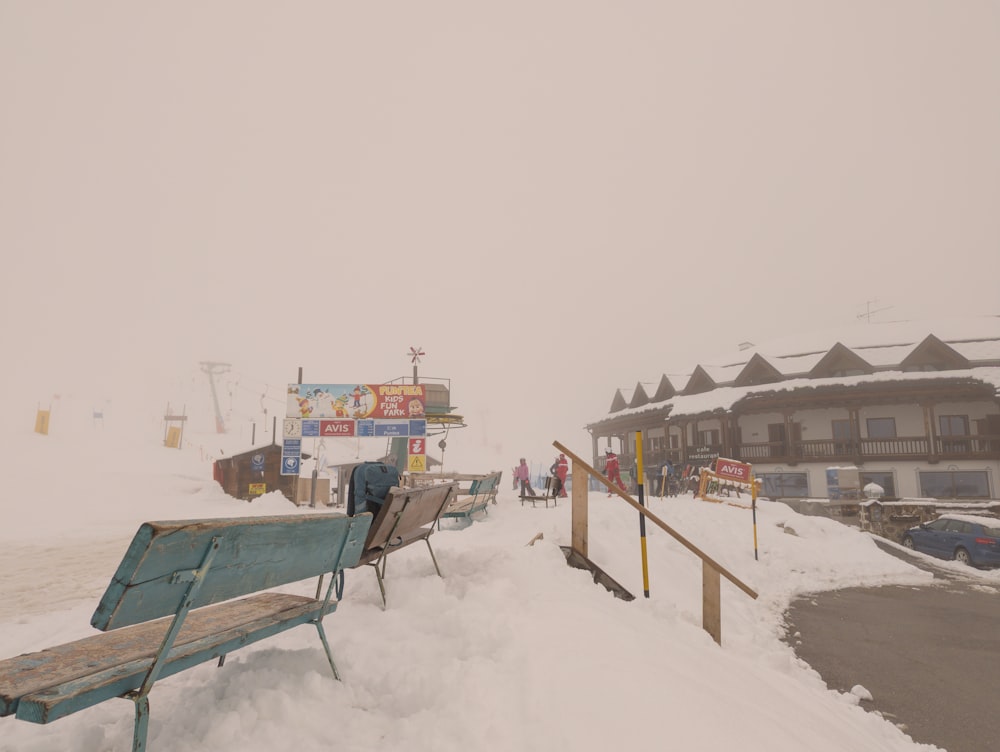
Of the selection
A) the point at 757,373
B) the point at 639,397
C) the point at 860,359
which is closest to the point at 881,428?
the point at 860,359

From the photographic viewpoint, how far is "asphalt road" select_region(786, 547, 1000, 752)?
16.0ft

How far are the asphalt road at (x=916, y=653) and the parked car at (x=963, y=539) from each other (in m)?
4.37

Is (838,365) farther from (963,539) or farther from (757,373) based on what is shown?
(963,539)

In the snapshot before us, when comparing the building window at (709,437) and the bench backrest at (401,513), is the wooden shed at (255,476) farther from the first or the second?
the bench backrest at (401,513)

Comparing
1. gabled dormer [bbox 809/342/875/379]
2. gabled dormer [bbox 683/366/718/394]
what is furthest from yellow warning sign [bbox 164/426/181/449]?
gabled dormer [bbox 809/342/875/379]

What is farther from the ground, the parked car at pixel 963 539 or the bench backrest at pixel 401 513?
the bench backrest at pixel 401 513

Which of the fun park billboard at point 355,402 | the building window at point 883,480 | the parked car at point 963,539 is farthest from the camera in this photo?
the fun park billboard at point 355,402

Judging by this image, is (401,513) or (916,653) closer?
(401,513)

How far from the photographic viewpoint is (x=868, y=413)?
28.5 m

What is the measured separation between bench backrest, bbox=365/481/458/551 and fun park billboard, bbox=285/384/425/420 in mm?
21900

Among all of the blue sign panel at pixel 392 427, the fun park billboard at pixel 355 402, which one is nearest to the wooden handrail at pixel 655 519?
the fun park billboard at pixel 355 402

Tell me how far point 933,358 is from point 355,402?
3035 centimetres

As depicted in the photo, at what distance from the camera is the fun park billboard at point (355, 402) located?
89.8 feet

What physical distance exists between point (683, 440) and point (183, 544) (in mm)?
32806
